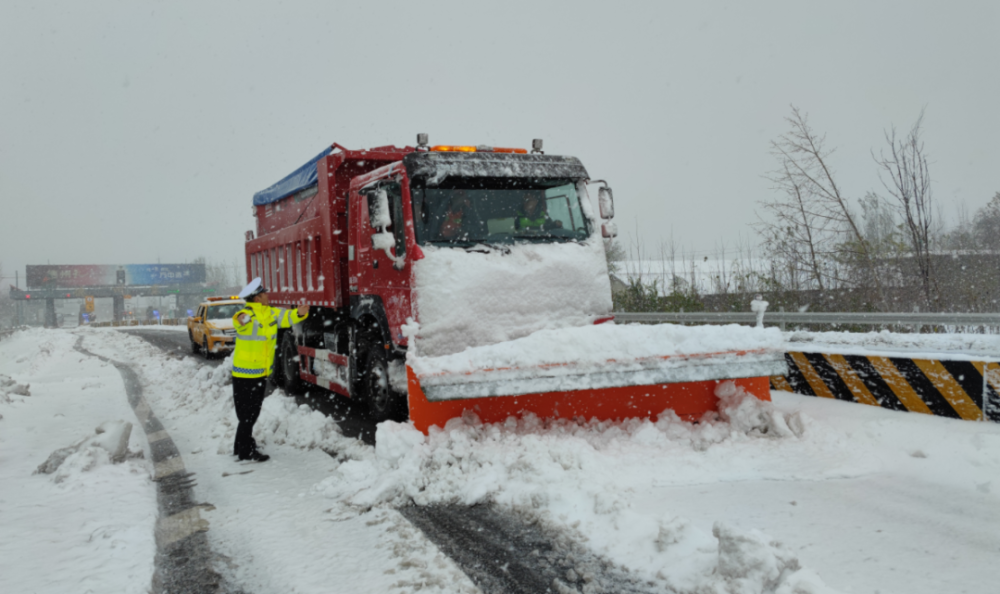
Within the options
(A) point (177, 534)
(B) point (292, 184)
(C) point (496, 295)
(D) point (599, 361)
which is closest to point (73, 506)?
(A) point (177, 534)

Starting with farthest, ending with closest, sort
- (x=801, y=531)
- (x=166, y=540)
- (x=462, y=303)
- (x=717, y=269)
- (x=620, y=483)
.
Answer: (x=717, y=269), (x=462, y=303), (x=620, y=483), (x=166, y=540), (x=801, y=531)

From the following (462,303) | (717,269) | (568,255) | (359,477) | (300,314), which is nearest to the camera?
(359,477)

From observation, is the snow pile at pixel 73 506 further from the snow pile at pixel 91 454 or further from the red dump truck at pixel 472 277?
the red dump truck at pixel 472 277

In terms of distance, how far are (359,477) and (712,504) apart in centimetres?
246

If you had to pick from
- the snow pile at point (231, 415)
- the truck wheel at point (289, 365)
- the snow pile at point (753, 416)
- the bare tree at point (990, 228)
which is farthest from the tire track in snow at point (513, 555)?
the bare tree at point (990, 228)

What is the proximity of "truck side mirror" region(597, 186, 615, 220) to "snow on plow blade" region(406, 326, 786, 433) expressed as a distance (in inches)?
62.8

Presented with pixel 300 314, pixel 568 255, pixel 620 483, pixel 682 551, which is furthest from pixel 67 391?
pixel 682 551

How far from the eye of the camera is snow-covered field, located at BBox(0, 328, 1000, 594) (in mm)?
3326

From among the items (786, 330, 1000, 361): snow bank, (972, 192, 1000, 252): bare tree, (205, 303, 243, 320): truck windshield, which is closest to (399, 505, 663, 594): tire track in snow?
(786, 330, 1000, 361): snow bank

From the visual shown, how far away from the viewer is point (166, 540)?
13.5 feet

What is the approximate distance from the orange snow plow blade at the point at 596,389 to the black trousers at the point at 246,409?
164 centimetres

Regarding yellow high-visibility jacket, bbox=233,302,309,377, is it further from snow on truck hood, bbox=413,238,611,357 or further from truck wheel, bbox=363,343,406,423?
snow on truck hood, bbox=413,238,611,357

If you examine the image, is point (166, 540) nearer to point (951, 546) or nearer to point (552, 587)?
point (552, 587)

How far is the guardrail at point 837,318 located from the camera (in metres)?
6.94
